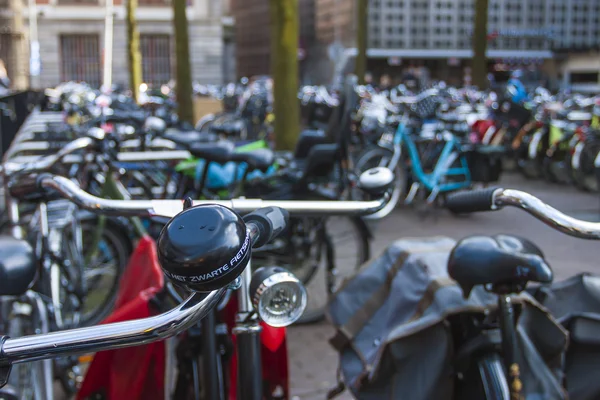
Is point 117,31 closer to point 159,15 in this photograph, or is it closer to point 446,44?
point 159,15

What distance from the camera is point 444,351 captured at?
2.29m

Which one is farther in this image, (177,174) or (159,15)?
(159,15)

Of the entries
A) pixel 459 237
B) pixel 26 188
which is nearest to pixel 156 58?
pixel 459 237

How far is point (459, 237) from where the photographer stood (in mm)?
6887

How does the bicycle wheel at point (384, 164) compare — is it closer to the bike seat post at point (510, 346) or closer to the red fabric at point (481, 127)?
the red fabric at point (481, 127)

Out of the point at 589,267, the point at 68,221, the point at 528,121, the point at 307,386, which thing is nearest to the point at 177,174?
the point at 68,221

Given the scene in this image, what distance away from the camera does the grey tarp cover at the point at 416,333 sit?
2271mm

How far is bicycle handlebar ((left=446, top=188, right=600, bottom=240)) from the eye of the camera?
5.65 feet

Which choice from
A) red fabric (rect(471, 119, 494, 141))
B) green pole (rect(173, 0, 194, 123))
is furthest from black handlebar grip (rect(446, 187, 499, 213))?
green pole (rect(173, 0, 194, 123))

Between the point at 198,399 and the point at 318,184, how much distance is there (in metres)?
2.91

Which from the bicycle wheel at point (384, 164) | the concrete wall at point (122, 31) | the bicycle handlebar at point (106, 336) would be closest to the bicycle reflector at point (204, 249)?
the bicycle handlebar at point (106, 336)

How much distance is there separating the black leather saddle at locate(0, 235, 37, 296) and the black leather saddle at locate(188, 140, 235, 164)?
2.25 meters

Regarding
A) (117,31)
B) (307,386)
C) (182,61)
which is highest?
(117,31)

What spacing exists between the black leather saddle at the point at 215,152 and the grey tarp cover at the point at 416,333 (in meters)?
1.98
